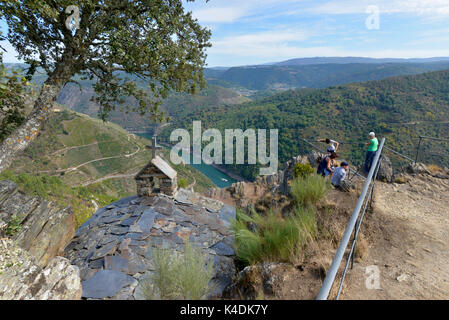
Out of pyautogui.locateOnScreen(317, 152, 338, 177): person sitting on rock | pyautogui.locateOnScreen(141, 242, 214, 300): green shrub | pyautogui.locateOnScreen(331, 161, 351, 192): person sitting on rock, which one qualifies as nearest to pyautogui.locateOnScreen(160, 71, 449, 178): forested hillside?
pyautogui.locateOnScreen(317, 152, 338, 177): person sitting on rock

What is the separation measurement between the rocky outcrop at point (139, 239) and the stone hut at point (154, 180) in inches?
10.0

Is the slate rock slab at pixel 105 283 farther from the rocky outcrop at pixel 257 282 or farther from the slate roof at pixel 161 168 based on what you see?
the slate roof at pixel 161 168

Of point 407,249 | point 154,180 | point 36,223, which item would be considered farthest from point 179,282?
point 154,180

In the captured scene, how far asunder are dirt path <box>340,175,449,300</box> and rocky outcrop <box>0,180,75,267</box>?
610cm

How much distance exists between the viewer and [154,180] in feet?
27.1

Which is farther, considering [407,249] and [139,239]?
[139,239]

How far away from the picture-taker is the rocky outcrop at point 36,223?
5.21 m

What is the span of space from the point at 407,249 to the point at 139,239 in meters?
5.56

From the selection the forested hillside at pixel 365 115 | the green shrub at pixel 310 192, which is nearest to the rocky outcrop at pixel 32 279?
the green shrub at pixel 310 192

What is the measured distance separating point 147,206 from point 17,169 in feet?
209
